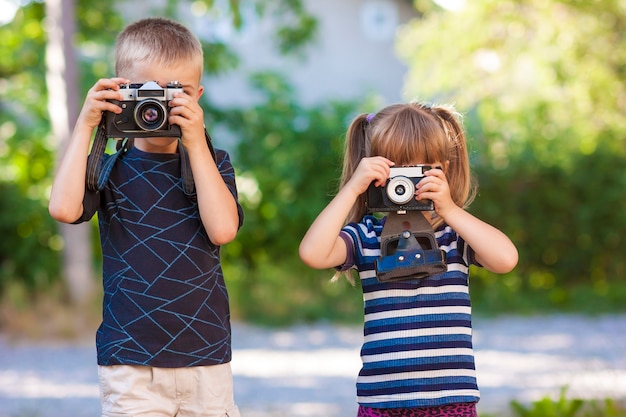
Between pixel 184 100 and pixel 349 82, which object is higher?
pixel 349 82

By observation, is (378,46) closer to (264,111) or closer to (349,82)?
(349,82)

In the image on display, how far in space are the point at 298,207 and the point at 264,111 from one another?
1.36 meters

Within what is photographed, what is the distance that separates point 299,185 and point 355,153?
797 centimetres

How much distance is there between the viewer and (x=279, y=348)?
28.2ft

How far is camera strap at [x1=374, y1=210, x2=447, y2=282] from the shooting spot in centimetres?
267

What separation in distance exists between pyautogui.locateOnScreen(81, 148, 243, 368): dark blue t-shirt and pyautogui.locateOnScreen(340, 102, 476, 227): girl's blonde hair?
517 millimetres

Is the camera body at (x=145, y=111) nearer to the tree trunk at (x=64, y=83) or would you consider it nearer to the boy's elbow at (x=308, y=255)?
the boy's elbow at (x=308, y=255)

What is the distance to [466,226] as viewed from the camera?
2.69 metres

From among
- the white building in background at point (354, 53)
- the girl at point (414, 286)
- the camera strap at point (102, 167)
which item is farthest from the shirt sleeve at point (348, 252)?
the white building in background at point (354, 53)

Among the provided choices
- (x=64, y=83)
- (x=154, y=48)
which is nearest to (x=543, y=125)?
(x=64, y=83)

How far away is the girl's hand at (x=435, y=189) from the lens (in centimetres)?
265

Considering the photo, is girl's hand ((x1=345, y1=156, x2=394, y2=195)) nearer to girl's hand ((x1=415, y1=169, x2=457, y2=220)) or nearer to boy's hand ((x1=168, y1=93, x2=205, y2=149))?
girl's hand ((x1=415, y1=169, x2=457, y2=220))

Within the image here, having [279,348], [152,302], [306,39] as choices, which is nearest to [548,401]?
[152,302]

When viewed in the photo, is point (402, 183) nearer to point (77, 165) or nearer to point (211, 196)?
point (211, 196)
